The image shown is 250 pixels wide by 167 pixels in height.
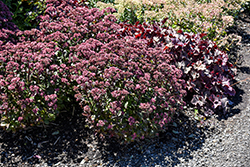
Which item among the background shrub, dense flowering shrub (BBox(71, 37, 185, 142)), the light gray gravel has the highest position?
the background shrub

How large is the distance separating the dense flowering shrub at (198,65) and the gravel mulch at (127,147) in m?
0.42

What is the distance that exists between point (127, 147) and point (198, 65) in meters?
1.80

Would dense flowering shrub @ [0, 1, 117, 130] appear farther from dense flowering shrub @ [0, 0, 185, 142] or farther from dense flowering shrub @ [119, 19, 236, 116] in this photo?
dense flowering shrub @ [119, 19, 236, 116]

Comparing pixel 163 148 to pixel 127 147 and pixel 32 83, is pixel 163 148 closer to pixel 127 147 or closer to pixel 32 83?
pixel 127 147

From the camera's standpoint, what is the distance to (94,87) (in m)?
2.88

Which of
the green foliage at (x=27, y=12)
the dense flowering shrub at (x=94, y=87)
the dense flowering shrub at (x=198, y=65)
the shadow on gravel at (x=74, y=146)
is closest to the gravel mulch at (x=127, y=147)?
the shadow on gravel at (x=74, y=146)

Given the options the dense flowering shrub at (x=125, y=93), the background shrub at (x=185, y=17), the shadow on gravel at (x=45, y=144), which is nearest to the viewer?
the dense flowering shrub at (x=125, y=93)

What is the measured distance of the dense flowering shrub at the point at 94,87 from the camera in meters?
2.78

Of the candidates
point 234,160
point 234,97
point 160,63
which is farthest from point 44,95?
point 234,97

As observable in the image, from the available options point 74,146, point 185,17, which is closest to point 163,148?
point 74,146

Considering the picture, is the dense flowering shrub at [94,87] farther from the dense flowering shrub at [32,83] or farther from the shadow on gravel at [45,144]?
the shadow on gravel at [45,144]

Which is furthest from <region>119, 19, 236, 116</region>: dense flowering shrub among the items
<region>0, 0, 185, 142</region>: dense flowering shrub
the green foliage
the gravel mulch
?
the green foliage

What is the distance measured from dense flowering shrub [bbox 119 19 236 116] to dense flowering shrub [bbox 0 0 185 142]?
70cm

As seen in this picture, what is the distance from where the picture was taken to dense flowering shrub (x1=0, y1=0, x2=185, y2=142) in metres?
2.78
